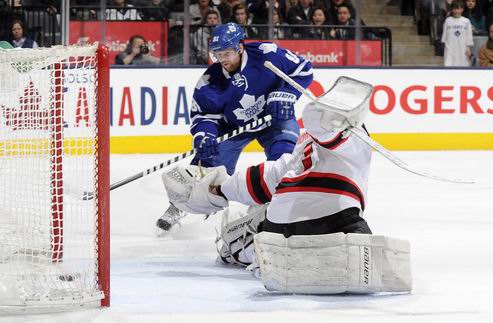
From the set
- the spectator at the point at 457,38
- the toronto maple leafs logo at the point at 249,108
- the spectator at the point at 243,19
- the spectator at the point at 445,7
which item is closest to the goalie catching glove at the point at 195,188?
the toronto maple leafs logo at the point at 249,108

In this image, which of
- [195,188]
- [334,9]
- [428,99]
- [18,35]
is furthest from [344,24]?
[195,188]

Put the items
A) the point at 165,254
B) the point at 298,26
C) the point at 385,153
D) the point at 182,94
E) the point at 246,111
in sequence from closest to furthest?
the point at 385,153 → the point at 165,254 → the point at 246,111 → the point at 182,94 → the point at 298,26

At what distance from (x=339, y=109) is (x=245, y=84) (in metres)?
1.81

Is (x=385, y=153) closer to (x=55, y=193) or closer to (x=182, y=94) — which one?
(x=55, y=193)

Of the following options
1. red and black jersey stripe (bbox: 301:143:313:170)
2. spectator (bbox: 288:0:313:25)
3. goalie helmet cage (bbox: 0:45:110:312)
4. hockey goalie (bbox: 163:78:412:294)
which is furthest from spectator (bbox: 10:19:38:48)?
red and black jersey stripe (bbox: 301:143:313:170)

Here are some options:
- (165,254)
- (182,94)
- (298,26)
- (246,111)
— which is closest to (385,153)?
(165,254)

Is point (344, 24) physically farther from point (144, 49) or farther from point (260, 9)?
point (144, 49)

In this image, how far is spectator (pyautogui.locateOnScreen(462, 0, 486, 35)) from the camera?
9.05 metres


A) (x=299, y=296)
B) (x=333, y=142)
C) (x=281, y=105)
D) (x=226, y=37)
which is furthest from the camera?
(x=281, y=105)

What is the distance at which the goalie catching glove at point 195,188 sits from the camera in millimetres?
4086

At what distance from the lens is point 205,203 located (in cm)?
415

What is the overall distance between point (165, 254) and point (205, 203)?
1.75 ft

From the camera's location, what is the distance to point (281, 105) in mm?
4938

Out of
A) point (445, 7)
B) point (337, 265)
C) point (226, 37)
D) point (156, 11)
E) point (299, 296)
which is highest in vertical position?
point (445, 7)
